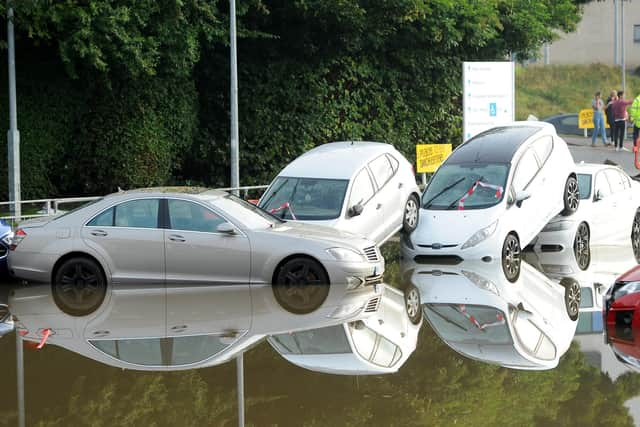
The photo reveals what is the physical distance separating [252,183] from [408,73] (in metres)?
5.73

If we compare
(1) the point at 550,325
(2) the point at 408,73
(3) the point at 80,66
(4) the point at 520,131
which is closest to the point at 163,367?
(1) the point at 550,325

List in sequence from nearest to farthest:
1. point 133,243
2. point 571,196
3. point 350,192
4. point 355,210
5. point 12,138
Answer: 1. point 133,243
2. point 355,210
3. point 350,192
4. point 571,196
5. point 12,138

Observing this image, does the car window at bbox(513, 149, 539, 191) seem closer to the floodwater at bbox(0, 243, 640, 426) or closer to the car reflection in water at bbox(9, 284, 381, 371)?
the floodwater at bbox(0, 243, 640, 426)

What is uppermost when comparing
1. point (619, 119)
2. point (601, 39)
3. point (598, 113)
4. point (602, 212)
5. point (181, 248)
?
point (601, 39)

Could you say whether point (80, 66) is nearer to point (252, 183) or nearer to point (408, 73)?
point (252, 183)

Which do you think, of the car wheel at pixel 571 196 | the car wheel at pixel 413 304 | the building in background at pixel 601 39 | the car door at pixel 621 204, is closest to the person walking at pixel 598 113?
the car door at pixel 621 204

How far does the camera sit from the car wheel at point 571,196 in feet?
64.5

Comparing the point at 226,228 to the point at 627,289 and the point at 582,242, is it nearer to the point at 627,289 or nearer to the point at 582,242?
the point at 627,289

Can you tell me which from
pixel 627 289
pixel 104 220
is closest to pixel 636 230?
Result: pixel 627 289

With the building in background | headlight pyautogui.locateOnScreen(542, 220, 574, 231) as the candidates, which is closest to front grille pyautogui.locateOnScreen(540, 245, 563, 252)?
headlight pyautogui.locateOnScreen(542, 220, 574, 231)

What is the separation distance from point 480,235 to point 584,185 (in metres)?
3.87

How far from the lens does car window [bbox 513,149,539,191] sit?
18.9m

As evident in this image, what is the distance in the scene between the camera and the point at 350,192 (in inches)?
683

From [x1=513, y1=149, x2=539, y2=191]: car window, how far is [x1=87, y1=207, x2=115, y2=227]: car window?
6.68 meters
